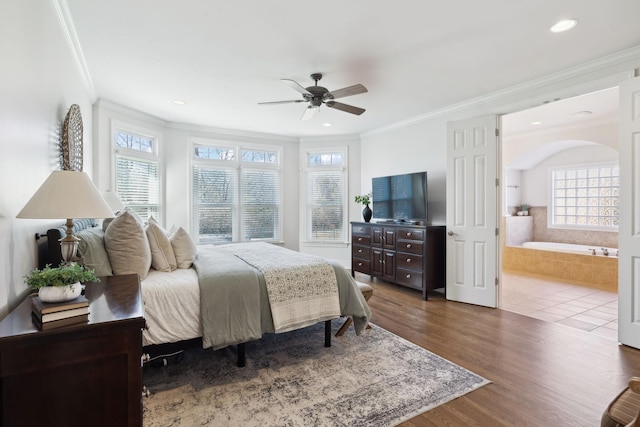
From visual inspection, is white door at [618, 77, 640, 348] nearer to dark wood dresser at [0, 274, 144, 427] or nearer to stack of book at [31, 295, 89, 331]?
dark wood dresser at [0, 274, 144, 427]

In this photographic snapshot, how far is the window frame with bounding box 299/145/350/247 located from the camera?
621 centimetres

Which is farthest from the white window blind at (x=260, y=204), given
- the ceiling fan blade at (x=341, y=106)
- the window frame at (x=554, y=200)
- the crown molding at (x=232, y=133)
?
the window frame at (x=554, y=200)

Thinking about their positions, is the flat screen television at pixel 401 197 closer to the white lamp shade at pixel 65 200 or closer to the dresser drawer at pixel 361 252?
the dresser drawer at pixel 361 252

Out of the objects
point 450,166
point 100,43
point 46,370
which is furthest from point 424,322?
point 100,43

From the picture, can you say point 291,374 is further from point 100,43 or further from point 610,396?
point 100,43

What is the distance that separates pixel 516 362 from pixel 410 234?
2142 mm

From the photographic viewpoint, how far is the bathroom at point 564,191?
202 inches

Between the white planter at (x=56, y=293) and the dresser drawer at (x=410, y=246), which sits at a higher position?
the white planter at (x=56, y=293)

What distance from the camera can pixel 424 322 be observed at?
3.46 meters

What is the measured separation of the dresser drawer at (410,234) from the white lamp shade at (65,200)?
3691 mm

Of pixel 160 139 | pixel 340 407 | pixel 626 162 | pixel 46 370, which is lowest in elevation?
pixel 340 407

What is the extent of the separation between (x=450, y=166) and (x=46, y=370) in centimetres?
436

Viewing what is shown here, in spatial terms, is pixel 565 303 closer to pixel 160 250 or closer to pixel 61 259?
pixel 160 250

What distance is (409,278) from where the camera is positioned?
4492 mm
